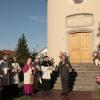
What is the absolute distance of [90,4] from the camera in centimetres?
2234

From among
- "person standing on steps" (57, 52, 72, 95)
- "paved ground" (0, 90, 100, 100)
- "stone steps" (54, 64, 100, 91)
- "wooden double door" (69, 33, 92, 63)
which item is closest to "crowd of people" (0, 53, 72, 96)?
"person standing on steps" (57, 52, 72, 95)

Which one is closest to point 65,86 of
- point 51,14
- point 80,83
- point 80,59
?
point 80,83

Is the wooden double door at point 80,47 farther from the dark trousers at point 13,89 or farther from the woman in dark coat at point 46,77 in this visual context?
the dark trousers at point 13,89

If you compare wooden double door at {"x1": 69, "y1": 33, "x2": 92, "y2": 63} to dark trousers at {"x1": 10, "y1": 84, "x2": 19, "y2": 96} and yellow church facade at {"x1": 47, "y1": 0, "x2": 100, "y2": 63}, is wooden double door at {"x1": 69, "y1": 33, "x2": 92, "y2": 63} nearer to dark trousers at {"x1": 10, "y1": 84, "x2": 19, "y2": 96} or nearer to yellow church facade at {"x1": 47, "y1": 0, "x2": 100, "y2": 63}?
yellow church facade at {"x1": 47, "y1": 0, "x2": 100, "y2": 63}

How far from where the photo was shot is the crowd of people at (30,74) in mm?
14797

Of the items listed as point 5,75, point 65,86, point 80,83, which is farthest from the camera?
point 80,83

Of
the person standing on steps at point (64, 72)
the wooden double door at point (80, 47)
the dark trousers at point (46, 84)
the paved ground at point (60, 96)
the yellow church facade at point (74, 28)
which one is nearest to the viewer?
the paved ground at point (60, 96)

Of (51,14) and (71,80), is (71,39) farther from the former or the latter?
(71,80)

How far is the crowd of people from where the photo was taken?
1480cm

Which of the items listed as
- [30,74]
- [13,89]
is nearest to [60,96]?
[30,74]

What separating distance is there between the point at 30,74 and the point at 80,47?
25.5ft

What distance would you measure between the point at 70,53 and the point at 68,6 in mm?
2927

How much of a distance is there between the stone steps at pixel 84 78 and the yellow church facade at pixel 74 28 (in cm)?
190

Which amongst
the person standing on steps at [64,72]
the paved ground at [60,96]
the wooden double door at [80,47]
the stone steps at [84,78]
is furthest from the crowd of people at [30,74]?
the wooden double door at [80,47]
